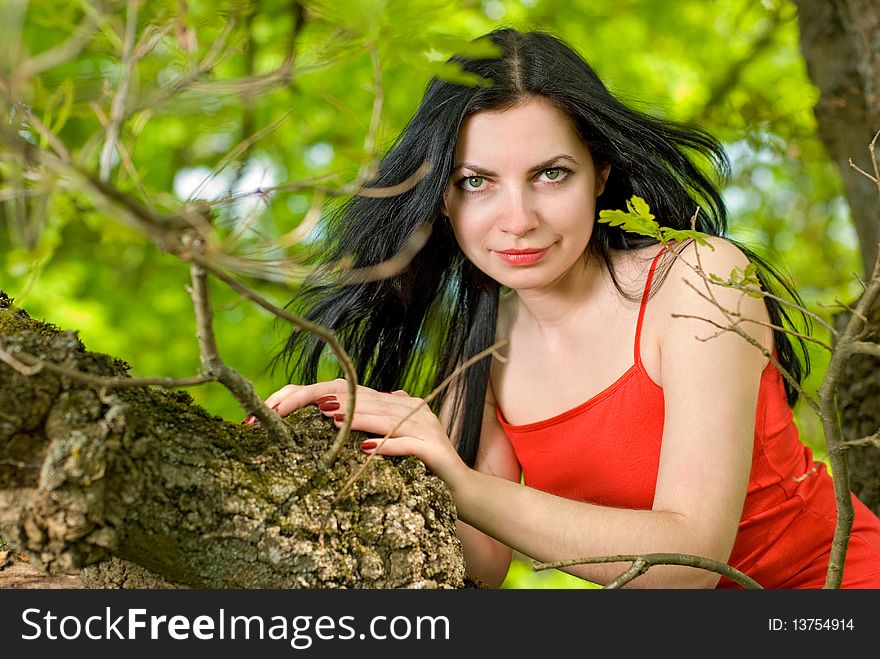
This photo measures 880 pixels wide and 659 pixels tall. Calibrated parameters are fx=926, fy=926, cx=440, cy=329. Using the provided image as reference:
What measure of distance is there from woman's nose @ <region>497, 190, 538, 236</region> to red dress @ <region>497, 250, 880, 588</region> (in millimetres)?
360

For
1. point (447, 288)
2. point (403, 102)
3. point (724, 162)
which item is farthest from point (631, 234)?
point (403, 102)

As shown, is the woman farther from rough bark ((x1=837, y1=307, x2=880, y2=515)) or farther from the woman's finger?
rough bark ((x1=837, y1=307, x2=880, y2=515))

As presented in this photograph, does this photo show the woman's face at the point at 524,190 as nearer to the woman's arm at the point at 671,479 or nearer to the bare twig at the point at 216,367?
the woman's arm at the point at 671,479

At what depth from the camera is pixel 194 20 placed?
1168mm

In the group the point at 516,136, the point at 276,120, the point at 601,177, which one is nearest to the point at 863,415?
the point at 601,177

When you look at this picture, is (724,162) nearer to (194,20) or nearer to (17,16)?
(194,20)

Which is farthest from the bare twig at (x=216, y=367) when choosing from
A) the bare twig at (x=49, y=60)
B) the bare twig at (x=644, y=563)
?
the bare twig at (x=644, y=563)

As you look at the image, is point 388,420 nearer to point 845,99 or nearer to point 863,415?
point 863,415

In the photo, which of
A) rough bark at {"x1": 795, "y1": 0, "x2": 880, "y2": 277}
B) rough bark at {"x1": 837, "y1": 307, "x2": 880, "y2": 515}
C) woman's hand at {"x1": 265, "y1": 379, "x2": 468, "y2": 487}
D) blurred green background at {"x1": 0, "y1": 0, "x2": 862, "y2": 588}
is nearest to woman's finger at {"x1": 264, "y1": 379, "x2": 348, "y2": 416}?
woman's hand at {"x1": 265, "y1": 379, "x2": 468, "y2": 487}

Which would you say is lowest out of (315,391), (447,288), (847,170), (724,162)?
(315,391)

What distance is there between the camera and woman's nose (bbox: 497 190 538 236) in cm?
Answer: 195

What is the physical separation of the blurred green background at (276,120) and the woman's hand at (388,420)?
371 millimetres
